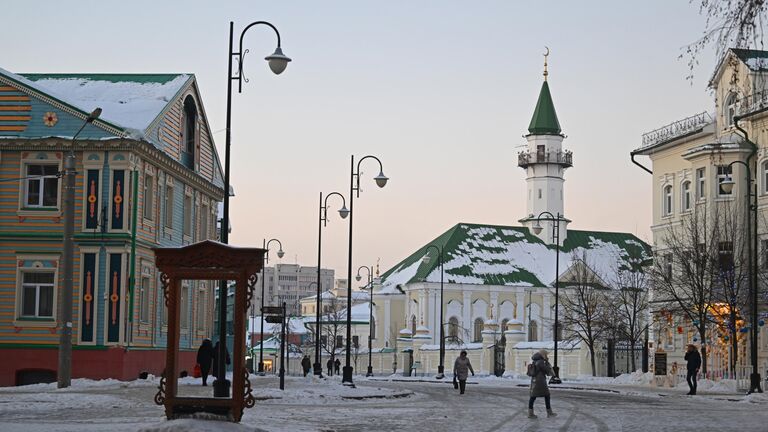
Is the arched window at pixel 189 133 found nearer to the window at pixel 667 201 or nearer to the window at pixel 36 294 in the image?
the window at pixel 36 294

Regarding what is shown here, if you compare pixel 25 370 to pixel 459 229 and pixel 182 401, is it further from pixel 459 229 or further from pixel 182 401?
pixel 459 229

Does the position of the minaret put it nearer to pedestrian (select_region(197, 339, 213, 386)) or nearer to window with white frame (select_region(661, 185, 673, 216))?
window with white frame (select_region(661, 185, 673, 216))

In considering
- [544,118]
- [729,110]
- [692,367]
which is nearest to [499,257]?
[544,118]

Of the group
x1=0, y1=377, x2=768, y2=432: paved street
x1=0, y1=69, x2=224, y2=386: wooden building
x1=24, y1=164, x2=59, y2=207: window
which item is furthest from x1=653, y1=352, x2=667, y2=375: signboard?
x1=24, y1=164, x2=59, y2=207: window

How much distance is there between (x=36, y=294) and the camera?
131ft

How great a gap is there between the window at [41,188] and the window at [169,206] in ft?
17.6

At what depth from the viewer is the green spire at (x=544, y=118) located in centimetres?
12038

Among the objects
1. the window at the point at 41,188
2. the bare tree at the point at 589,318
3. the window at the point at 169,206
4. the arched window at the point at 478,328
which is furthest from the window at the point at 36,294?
the arched window at the point at 478,328

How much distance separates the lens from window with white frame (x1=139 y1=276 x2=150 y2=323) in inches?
1615

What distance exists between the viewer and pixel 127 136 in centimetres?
3916

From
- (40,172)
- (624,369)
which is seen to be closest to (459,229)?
(624,369)

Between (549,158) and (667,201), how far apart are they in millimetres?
61609

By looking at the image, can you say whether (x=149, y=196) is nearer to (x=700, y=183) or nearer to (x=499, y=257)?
(x=700, y=183)

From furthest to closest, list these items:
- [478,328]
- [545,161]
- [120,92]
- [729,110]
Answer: [545,161] → [478,328] → [729,110] → [120,92]
